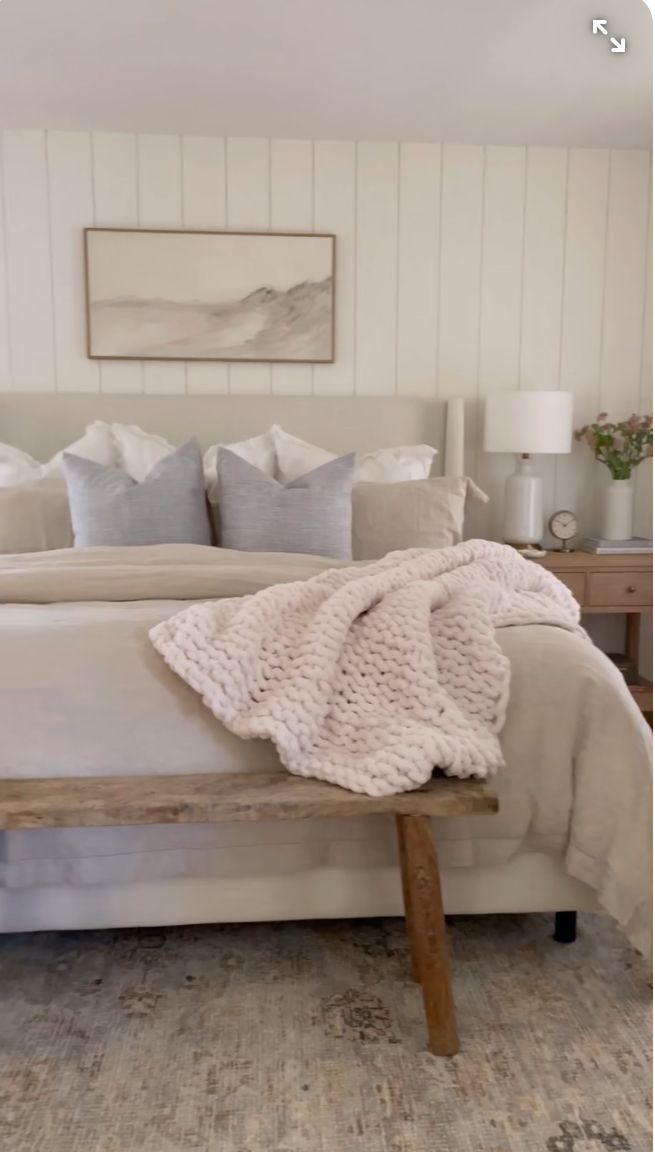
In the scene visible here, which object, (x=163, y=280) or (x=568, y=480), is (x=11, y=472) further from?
(x=568, y=480)

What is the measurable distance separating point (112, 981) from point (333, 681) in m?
0.74

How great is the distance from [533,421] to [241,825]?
229 cm

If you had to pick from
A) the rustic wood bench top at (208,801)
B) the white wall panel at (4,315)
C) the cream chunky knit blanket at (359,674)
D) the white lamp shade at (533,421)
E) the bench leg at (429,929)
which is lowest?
the bench leg at (429,929)

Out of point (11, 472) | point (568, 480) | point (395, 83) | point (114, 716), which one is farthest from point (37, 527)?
point (568, 480)

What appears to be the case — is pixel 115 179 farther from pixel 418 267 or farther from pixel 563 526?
pixel 563 526

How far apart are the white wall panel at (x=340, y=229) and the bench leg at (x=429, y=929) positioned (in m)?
2.59

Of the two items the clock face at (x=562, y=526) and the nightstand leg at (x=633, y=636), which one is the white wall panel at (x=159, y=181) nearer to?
the clock face at (x=562, y=526)

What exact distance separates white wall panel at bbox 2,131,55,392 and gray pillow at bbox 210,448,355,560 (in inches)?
47.1

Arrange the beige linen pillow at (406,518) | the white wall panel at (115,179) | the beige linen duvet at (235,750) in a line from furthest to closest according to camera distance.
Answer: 1. the white wall panel at (115,179)
2. the beige linen pillow at (406,518)
3. the beige linen duvet at (235,750)

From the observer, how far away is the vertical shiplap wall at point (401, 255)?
11.9ft

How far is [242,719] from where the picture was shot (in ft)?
5.19

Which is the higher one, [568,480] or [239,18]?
[239,18]

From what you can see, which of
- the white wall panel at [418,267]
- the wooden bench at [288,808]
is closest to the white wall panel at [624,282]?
the white wall panel at [418,267]

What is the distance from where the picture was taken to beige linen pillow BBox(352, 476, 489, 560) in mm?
2955
